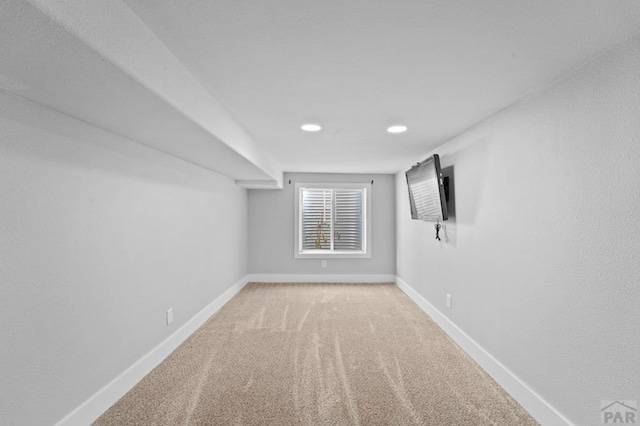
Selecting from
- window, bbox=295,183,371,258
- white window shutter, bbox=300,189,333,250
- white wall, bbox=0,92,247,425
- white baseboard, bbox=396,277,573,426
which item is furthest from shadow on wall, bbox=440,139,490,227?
white window shutter, bbox=300,189,333,250

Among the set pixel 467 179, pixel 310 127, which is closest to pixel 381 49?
pixel 310 127

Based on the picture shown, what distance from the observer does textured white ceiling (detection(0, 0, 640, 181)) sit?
1183 mm

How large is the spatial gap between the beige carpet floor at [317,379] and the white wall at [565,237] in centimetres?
41

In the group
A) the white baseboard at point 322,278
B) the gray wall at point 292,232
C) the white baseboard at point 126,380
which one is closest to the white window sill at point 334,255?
the gray wall at point 292,232

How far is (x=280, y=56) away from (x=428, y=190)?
2.35 m

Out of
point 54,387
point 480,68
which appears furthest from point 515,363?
point 54,387

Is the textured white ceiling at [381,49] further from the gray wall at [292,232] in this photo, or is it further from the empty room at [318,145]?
the gray wall at [292,232]

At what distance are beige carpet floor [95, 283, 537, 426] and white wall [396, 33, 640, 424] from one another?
16.1 inches

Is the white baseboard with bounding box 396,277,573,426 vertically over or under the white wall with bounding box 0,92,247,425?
under

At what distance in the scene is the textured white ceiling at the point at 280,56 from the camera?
1.18 metres

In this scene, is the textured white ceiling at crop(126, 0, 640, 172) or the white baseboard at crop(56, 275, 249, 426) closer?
the textured white ceiling at crop(126, 0, 640, 172)

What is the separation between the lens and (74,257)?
1842mm

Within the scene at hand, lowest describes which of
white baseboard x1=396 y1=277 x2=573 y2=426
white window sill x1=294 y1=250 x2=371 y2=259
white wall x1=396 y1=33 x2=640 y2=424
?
white baseboard x1=396 y1=277 x2=573 y2=426

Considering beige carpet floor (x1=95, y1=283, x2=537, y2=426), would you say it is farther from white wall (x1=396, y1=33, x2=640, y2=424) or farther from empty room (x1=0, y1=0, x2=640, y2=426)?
white wall (x1=396, y1=33, x2=640, y2=424)
